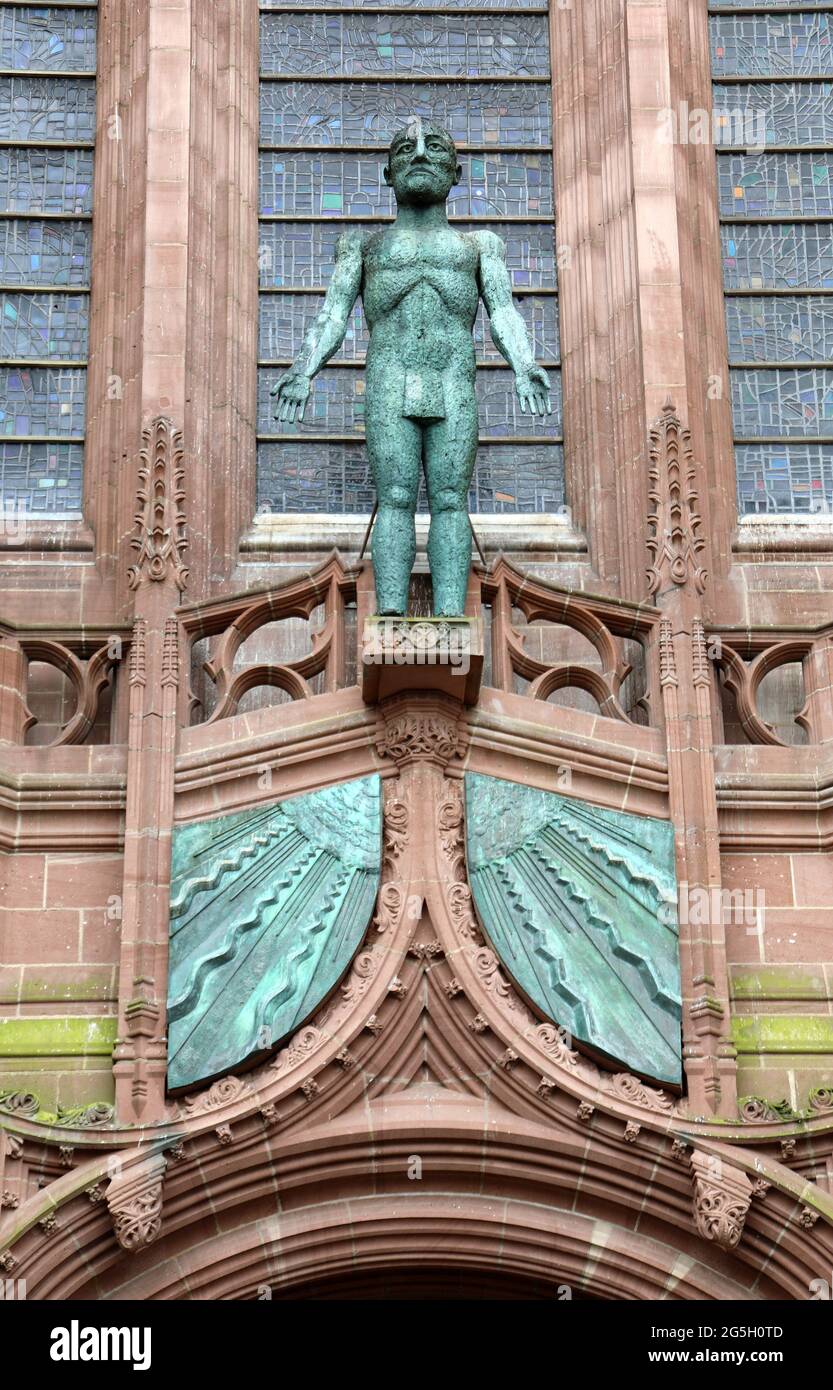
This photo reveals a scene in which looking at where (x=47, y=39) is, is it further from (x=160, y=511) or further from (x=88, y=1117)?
(x=88, y=1117)

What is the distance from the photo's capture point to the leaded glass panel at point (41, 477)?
2031cm

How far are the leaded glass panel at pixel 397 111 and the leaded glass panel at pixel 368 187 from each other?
133 millimetres

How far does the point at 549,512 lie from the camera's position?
20375 millimetres

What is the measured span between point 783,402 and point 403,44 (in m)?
3.47

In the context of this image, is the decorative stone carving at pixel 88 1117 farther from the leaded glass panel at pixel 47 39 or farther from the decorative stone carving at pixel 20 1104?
the leaded glass panel at pixel 47 39

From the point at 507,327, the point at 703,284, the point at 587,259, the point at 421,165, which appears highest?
the point at 587,259

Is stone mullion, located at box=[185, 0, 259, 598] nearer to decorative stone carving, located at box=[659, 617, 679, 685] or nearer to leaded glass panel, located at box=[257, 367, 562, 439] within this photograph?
leaded glass panel, located at box=[257, 367, 562, 439]

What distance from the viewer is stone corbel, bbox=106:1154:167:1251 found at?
16.5 meters

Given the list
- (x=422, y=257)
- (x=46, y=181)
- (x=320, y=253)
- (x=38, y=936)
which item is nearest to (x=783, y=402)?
(x=320, y=253)

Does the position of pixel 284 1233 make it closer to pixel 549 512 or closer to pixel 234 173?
pixel 549 512

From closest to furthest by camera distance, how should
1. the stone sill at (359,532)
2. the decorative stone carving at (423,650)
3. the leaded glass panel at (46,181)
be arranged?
the decorative stone carving at (423,650) → the stone sill at (359,532) → the leaded glass panel at (46,181)

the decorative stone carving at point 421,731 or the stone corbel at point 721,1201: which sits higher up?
the decorative stone carving at point 421,731

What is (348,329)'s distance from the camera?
2077cm

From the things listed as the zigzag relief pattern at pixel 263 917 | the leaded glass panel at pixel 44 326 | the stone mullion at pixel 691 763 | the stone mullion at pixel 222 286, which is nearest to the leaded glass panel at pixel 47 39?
the stone mullion at pixel 222 286
